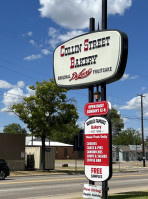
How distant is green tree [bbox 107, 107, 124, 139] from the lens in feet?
421

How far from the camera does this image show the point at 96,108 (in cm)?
1062

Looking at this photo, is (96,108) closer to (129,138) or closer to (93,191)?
(93,191)

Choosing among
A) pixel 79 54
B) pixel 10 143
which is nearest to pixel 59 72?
pixel 79 54

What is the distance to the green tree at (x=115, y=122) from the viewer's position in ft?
421

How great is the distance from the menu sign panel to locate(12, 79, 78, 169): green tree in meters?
23.9

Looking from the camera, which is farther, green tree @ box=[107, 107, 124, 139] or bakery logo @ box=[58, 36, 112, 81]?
green tree @ box=[107, 107, 124, 139]

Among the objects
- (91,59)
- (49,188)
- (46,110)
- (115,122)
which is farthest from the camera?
(115,122)

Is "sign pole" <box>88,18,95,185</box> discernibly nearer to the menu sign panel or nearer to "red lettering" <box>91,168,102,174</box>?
the menu sign panel

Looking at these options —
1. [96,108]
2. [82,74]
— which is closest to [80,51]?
[82,74]

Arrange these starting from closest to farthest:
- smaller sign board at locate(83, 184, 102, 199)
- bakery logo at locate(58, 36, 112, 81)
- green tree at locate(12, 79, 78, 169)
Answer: smaller sign board at locate(83, 184, 102, 199)
bakery logo at locate(58, 36, 112, 81)
green tree at locate(12, 79, 78, 169)

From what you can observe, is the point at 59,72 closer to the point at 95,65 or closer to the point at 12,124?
the point at 95,65

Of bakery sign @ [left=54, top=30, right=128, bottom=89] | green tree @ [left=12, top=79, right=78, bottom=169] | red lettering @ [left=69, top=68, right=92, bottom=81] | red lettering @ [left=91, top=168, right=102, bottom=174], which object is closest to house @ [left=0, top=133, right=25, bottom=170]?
green tree @ [left=12, top=79, right=78, bottom=169]

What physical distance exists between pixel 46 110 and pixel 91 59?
2431 centimetres

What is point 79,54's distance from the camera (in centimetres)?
1157
